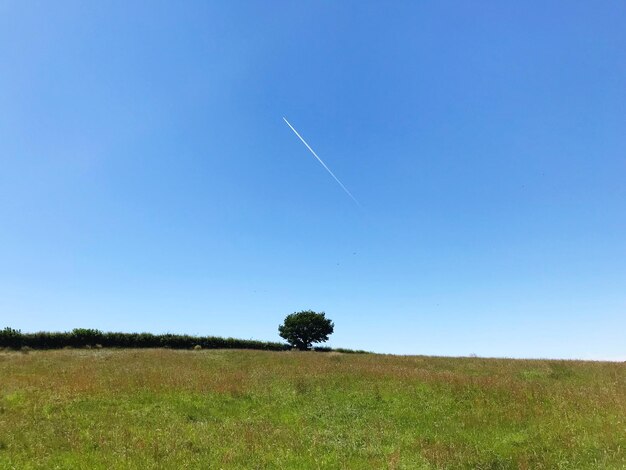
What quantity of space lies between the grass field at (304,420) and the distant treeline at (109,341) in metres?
28.6

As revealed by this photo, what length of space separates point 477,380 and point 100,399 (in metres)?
16.4

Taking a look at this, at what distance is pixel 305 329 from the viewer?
72688 mm

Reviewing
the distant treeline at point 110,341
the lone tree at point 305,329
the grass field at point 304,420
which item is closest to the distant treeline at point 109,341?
the distant treeline at point 110,341

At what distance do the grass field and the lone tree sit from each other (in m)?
48.0

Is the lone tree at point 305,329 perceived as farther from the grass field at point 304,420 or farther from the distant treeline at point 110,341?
the grass field at point 304,420

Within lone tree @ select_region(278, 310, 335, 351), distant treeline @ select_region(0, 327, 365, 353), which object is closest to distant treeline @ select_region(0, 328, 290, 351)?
distant treeline @ select_region(0, 327, 365, 353)

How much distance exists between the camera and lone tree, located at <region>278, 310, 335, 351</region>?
2857 inches

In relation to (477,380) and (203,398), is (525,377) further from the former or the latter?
(203,398)

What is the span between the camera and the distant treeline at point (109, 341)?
48.6 meters

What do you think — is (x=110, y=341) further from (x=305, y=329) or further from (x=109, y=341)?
(x=305, y=329)

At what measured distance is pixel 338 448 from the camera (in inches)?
472

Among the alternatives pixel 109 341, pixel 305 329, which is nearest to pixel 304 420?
pixel 109 341

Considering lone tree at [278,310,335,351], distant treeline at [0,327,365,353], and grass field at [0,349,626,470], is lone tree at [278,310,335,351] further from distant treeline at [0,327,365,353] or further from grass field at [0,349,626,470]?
grass field at [0,349,626,470]

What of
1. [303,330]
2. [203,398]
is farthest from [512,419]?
[303,330]
